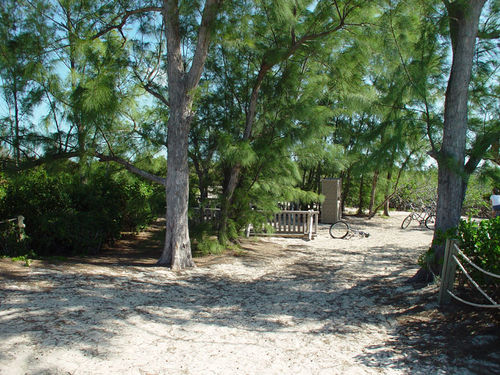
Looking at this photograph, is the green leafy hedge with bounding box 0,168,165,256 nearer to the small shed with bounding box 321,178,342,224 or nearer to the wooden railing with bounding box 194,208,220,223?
the wooden railing with bounding box 194,208,220,223

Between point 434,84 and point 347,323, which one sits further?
point 434,84

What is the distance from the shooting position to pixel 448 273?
4.32 meters

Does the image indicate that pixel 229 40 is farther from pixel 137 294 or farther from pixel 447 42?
pixel 137 294

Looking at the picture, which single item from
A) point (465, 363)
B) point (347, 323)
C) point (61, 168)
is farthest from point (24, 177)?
point (465, 363)

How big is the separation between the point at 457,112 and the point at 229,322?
4.17 metres

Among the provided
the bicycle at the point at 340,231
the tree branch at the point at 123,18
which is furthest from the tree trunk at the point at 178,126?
the bicycle at the point at 340,231

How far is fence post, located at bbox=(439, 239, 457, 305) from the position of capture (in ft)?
14.1

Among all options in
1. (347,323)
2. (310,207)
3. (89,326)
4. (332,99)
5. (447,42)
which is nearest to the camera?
(89,326)

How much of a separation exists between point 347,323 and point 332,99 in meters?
5.38

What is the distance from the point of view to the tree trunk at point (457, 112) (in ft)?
16.8

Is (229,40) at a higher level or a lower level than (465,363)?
higher

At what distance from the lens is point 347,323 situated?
4.14 metres

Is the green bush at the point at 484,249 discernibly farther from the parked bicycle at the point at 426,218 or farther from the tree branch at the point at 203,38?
the parked bicycle at the point at 426,218

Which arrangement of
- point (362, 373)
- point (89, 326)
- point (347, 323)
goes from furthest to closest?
point (347, 323) < point (89, 326) < point (362, 373)
